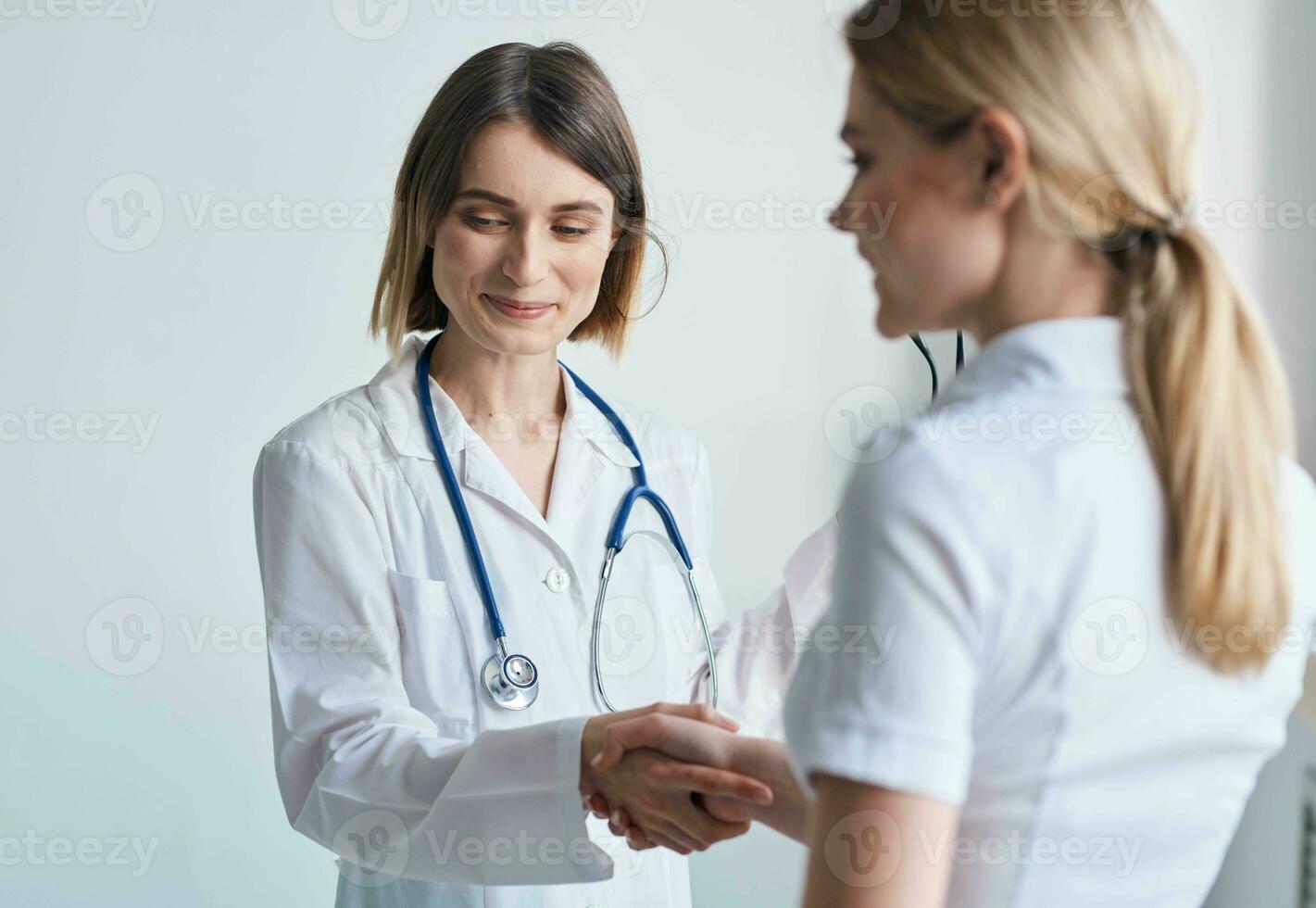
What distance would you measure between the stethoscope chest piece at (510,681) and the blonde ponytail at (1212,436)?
2.42ft

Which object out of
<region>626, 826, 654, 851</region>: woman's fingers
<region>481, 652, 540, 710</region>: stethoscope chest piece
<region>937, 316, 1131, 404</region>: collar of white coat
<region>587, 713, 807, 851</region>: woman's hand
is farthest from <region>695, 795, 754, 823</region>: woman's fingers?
<region>937, 316, 1131, 404</region>: collar of white coat

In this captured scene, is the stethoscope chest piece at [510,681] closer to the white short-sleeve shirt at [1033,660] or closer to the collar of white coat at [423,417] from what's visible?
the collar of white coat at [423,417]

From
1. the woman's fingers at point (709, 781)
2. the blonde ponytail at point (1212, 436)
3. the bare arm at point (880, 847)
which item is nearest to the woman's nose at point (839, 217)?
the blonde ponytail at point (1212, 436)

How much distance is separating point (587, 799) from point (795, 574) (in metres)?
0.35

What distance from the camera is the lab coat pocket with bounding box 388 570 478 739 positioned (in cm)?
126

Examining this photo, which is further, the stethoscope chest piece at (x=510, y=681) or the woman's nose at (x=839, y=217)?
the stethoscope chest piece at (x=510, y=681)

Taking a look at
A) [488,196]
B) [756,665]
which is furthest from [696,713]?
[488,196]

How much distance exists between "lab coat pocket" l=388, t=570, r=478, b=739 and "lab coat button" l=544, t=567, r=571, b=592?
11 centimetres

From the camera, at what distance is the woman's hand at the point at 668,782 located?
1.04m

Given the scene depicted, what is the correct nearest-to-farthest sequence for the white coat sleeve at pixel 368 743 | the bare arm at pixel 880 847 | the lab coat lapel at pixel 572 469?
the bare arm at pixel 880 847, the white coat sleeve at pixel 368 743, the lab coat lapel at pixel 572 469

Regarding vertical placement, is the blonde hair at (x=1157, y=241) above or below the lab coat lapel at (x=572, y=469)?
above

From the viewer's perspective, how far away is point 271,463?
1262 millimetres

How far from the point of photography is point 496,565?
4.33 ft

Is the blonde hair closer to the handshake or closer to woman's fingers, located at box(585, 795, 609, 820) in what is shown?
the handshake
